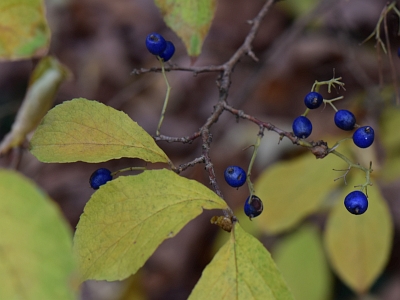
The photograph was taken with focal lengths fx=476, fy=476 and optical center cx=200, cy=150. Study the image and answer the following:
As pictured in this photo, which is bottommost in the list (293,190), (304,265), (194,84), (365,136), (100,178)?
(194,84)

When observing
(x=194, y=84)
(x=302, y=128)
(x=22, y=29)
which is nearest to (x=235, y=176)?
(x=302, y=128)

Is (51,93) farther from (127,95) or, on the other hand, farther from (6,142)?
(127,95)

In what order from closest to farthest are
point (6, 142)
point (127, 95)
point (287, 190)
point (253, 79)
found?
point (6, 142) → point (287, 190) → point (253, 79) → point (127, 95)

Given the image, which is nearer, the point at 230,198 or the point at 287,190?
the point at 287,190

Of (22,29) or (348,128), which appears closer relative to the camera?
(348,128)

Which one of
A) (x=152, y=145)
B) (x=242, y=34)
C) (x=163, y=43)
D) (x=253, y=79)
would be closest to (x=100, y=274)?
(x=152, y=145)

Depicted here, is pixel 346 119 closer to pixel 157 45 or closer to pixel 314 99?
pixel 314 99

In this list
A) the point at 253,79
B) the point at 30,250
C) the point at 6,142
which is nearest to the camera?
the point at 30,250
